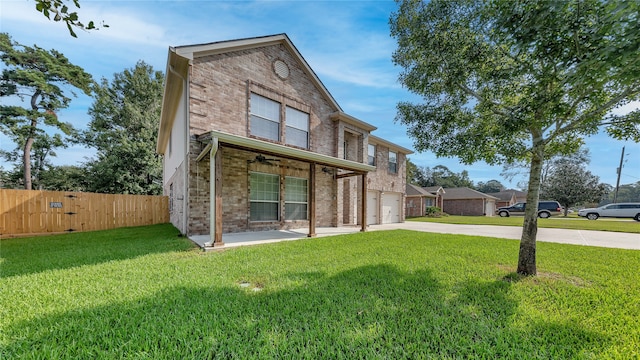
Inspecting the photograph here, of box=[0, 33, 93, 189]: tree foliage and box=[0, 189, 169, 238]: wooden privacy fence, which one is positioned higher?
box=[0, 33, 93, 189]: tree foliage

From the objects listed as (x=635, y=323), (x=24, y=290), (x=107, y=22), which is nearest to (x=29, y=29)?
(x=107, y=22)

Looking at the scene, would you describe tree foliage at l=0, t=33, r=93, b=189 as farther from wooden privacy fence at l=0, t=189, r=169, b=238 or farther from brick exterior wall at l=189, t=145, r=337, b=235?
brick exterior wall at l=189, t=145, r=337, b=235

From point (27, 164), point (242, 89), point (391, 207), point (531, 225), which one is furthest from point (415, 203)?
point (27, 164)

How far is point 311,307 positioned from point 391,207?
1502 centimetres

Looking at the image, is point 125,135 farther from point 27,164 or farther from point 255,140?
point 255,140

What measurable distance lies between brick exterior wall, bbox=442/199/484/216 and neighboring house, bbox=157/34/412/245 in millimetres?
24597

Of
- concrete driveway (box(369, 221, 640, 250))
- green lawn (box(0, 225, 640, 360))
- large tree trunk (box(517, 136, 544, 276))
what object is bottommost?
concrete driveway (box(369, 221, 640, 250))

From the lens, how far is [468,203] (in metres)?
32.0

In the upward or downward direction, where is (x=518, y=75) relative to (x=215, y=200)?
upward

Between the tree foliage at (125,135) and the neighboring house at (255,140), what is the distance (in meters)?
9.94

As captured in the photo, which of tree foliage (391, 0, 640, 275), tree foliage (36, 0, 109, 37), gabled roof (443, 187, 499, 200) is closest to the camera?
tree foliage (36, 0, 109, 37)

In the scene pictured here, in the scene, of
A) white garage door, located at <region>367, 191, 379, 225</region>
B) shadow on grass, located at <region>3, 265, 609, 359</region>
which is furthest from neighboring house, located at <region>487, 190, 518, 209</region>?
shadow on grass, located at <region>3, 265, 609, 359</region>

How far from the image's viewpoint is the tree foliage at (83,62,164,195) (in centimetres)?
2016

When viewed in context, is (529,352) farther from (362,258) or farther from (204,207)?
(204,207)
